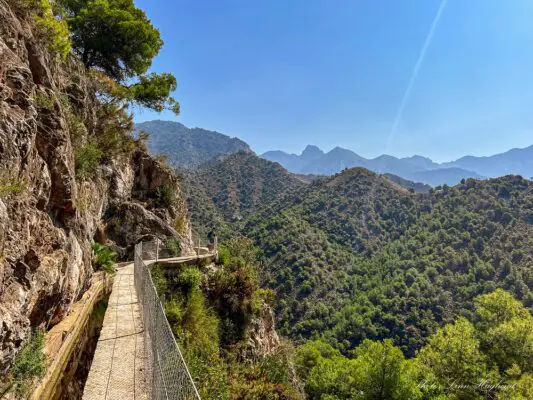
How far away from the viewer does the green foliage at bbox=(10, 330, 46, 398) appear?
3.89 m

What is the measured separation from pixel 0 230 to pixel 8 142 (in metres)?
1.45

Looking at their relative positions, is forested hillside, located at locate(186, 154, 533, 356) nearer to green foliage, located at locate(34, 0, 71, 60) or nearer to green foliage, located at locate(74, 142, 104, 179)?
green foliage, located at locate(74, 142, 104, 179)

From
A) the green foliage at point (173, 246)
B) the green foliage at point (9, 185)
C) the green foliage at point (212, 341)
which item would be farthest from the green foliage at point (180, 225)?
the green foliage at point (9, 185)

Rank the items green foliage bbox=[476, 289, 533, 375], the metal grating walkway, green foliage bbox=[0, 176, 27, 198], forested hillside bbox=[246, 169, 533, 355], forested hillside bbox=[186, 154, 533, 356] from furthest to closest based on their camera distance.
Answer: forested hillside bbox=[186, 154, 533, 356] < forested hillside bbox=[246, 169, 533, 355] < green foliage bbox=[476, 289, 533, 375] < the metal grating walkway < green foliage bbox=[0, 176, 27, 198]

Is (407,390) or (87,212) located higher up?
(87,212)

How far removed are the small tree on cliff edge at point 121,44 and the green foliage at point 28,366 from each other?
40.6ft

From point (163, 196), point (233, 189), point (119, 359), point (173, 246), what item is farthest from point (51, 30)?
point (233, 189)

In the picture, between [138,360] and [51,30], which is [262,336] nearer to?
[138,360]

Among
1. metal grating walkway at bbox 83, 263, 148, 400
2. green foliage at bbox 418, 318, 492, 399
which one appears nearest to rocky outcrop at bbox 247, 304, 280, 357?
metal grating walkway at bbox 83, 263, 148, 400

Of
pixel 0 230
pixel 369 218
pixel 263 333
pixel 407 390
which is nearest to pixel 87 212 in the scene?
pixel 0 230

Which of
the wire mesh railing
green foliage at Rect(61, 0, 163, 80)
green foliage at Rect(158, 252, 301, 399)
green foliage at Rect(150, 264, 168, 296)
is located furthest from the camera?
green foliage at Rect(61, 0, 163, 80)

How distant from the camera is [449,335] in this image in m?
17.4

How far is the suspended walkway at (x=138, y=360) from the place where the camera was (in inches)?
125

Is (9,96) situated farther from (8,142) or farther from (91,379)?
(91,379)
